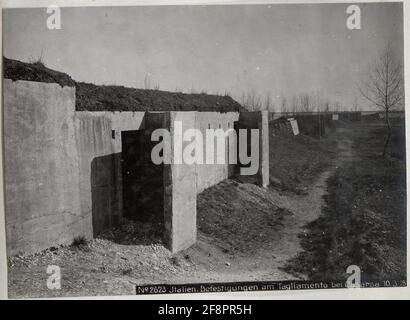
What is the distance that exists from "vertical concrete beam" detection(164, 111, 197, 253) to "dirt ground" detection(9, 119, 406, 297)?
18 cm

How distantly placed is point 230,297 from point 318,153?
226 inches

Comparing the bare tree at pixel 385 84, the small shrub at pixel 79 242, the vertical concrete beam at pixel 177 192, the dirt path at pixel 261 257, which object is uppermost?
the bare tree at pixel 385 84

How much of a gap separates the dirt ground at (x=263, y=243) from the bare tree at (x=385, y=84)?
40 centimetres

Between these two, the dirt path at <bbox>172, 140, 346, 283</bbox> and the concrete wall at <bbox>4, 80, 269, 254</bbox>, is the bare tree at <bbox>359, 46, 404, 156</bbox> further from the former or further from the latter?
the concrete wall at <bbox>4, 80, 269, 254</bbox>

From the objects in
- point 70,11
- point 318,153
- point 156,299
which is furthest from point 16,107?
point 318,153

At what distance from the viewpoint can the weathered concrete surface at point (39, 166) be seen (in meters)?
4.62

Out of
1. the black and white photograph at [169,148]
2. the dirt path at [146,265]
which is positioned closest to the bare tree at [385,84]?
the black and white photograph at [169,148]

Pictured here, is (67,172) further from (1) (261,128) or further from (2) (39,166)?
(1) (261,128)

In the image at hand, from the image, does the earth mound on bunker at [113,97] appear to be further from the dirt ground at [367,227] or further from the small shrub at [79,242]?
the dirt ground at [367,227]

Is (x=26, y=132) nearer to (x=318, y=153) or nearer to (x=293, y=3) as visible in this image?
(x=293, y=3)

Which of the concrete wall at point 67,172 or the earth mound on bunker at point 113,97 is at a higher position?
the earth mound on bunker at point 113,97

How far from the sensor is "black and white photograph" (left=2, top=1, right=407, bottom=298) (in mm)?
4828

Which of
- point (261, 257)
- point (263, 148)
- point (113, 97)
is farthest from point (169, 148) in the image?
point (263, 148)

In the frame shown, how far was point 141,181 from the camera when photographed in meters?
5.83
